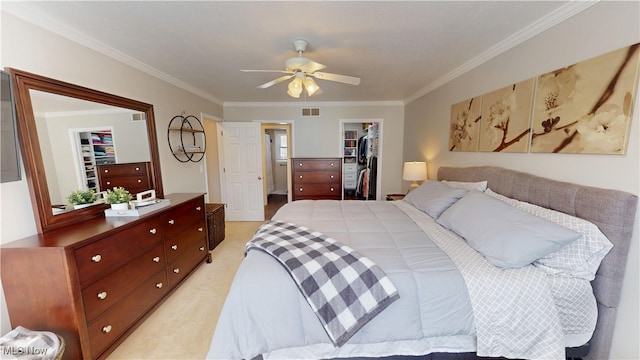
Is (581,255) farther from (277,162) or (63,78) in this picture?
(277,162)

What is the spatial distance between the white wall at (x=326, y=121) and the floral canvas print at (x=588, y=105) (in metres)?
2.90

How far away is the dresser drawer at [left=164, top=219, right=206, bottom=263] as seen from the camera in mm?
2248

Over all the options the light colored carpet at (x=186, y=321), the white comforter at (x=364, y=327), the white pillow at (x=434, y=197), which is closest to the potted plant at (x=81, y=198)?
the light colored carpet at (x=186, y=321)

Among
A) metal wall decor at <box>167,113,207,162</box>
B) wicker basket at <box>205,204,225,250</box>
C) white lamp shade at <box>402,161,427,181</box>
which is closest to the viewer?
metal wall decor at <box>167,113,207,162</box>

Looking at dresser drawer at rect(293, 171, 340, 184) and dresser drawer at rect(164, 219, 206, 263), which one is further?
dresser drawer at rect(293, 171, 340, 184)

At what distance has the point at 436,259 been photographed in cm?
140

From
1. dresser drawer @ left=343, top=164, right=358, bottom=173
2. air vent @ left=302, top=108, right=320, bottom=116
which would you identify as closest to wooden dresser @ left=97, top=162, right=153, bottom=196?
air vent @ left=302, top=108, right=320, bottom=116

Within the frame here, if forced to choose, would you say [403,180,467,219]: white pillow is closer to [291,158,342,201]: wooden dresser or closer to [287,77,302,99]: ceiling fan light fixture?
[287,77,302,99]: ceiling fan light fixture

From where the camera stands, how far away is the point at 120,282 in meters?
1.67

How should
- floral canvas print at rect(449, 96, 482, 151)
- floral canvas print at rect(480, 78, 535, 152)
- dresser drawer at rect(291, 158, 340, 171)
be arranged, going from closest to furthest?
floral canvas print at rect(480, 78, 535, 152) → floral canvas print at rect(449, 96, 482, 151) → dresser drawer at rect(291, 158, 340, 171)

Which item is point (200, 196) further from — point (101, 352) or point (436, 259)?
point (436, 259)

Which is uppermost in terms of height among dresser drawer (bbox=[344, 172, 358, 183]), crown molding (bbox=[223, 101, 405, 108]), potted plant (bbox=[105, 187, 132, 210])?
crown molding (bbox=[223, 101, 405, 108])

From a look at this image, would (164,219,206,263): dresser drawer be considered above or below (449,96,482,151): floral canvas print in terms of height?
below

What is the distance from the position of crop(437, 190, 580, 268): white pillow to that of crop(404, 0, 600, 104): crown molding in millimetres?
1330
